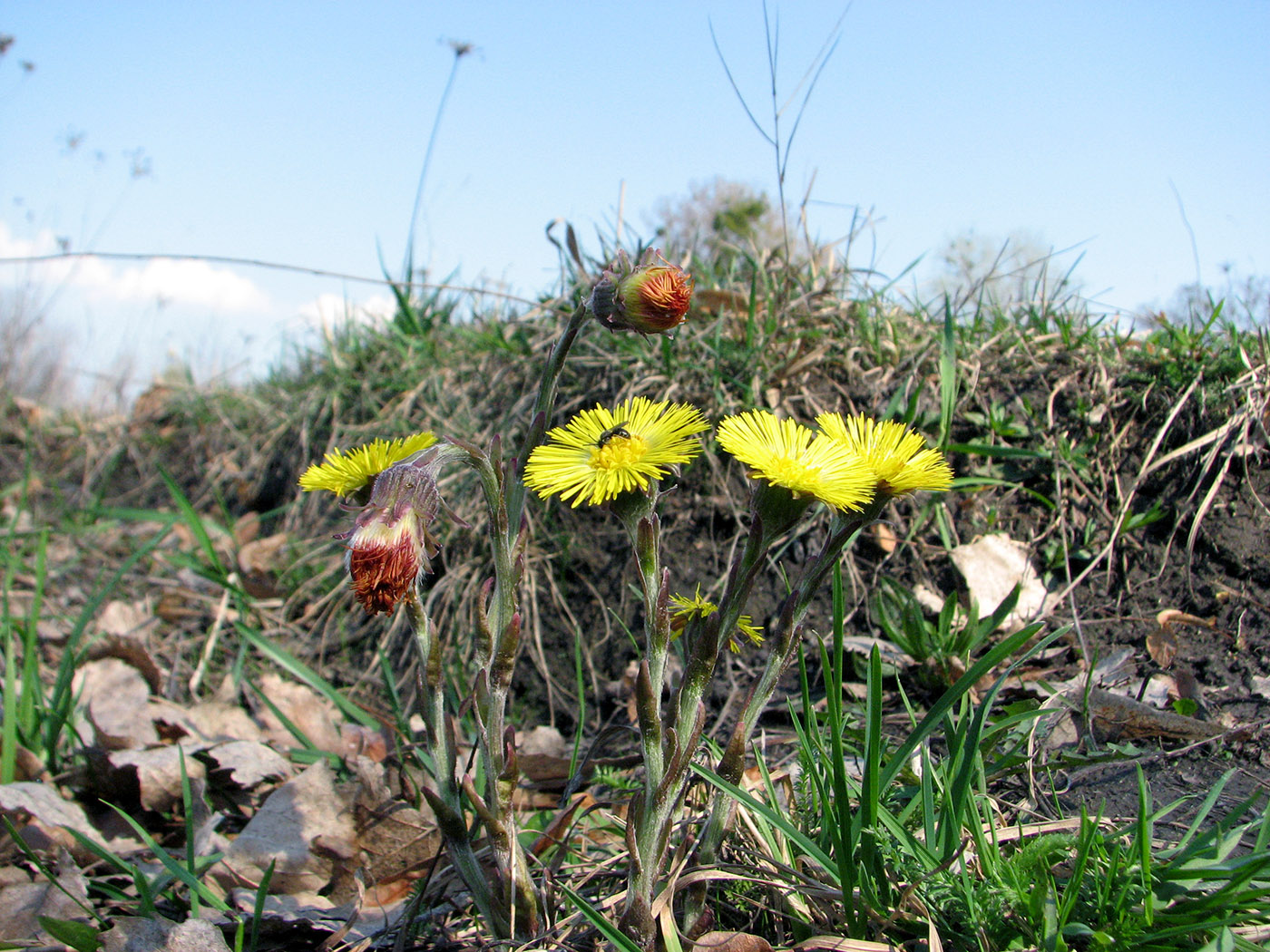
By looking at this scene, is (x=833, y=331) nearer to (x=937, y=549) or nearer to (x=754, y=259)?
(x=754, y=259)

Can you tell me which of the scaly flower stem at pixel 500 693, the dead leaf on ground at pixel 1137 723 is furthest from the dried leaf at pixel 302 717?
the dead leaf on ground at pixel 1137 723

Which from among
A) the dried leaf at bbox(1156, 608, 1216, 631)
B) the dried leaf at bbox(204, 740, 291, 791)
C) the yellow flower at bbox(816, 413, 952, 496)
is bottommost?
the dried leaf at bbox(204, 740, 291, 791)

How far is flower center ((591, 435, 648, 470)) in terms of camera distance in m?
0.87

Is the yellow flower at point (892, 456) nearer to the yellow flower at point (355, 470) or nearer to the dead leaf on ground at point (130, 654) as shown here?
the yellow flower at point (355, 470)

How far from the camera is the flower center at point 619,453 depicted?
87 cm

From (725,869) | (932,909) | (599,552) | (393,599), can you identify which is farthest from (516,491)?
(599,552)

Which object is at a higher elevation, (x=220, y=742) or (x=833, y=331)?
(x=833, y=331)

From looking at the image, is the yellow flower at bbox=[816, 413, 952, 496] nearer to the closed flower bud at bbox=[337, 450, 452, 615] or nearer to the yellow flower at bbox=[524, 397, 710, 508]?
the yellow flower at bbox=[524, 397, 710, 508]

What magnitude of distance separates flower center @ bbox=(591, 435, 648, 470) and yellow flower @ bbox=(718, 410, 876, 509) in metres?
0.09

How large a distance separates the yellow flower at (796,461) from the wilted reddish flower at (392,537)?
34 cm

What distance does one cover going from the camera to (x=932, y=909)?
936 mm

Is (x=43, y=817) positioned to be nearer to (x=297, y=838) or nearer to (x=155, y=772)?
(x=155, y=772)

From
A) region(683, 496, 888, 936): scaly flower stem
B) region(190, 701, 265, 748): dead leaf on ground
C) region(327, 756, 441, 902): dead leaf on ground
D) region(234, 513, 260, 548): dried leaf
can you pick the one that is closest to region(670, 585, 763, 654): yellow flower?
region(683, 496, 888, 936): scaly flower stem

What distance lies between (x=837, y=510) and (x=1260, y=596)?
1296 mm
